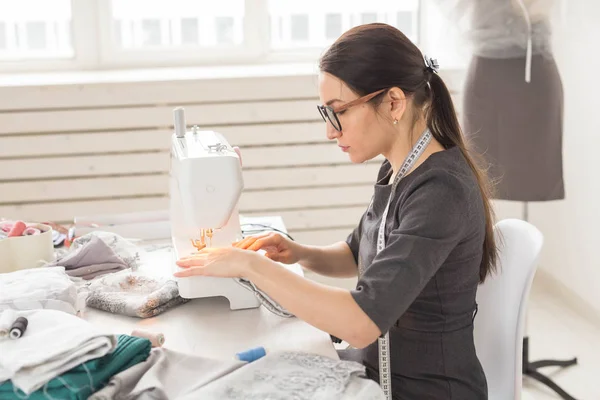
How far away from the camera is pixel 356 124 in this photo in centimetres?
167

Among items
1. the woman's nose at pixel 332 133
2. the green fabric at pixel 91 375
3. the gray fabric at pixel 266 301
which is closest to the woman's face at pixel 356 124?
the woman's nose at pixel 332 133

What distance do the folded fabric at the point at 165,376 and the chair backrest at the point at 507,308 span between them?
66 centimetres

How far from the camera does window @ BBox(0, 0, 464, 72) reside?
4070 mm

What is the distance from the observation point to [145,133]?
12.4 ft

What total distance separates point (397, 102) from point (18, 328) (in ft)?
2.76

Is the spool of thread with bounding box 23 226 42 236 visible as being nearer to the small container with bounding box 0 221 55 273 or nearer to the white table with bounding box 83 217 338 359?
the small container with bounding box 0 221 55 273

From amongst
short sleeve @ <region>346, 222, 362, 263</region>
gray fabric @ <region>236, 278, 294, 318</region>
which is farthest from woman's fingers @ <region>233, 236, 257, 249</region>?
short sleeve @ <region>346, 222, 362, 263</region>

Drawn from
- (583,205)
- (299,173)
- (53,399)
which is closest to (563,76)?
(583,205)

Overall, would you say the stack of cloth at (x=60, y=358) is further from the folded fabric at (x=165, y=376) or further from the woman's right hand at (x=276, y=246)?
the woman's right hand at (x=276, y=246)

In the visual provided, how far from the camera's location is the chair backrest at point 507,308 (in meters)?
1.74

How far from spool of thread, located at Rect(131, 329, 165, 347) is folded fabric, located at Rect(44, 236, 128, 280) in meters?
0.44

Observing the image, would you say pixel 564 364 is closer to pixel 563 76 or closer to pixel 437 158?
pixel 563 76

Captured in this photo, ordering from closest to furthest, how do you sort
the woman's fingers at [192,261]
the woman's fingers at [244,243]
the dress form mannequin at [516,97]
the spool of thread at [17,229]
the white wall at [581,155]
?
the woman's fingers at [192,261]
the woman's fingers at [244,243]
the spool of thread at [17,229]
the dress form mannequin at [516,97]
the white wall at [581,155]

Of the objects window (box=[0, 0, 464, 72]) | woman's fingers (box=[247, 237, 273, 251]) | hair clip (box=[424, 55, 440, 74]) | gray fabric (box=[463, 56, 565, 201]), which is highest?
window (box=[0, 0, 464, 72])
